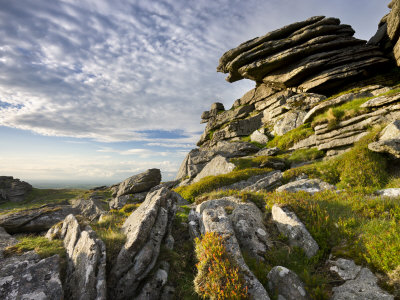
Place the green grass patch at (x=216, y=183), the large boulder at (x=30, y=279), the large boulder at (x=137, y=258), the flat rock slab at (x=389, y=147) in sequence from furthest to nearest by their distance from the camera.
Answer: the green grass patch at (x=216, y=183), the flat rock slab at (x=389, y=147), the large boulder at (x=137, y=258), the large boulder at (x=30, y=279)

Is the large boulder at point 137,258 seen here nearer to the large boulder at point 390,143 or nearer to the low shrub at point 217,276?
the low shrub at point 217,276

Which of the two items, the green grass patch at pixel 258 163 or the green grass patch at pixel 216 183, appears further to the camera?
the green grass patch at pixel 258 163

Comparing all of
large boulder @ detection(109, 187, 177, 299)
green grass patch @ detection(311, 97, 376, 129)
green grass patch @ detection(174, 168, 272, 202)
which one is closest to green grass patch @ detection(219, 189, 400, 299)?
large boulder @ detection(109, 187, 177, 299)

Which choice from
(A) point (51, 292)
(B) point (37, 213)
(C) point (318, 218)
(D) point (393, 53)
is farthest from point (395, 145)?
(D) point (393, 53)

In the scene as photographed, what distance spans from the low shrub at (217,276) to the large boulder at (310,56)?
46360 millimetres

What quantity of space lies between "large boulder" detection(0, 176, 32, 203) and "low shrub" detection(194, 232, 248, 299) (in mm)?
107106

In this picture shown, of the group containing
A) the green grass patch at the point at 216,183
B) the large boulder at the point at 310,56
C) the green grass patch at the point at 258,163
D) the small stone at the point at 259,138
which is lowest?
the green grass patch at the point at 216,183

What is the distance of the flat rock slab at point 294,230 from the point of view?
7.49 meters

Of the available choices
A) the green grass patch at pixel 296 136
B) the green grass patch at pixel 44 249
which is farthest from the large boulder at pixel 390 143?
the green grass patch at pixel 44 249

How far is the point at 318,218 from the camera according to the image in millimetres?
8680

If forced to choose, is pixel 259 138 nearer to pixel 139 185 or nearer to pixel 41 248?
A: pixel 139 185

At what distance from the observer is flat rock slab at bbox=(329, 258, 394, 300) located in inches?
206

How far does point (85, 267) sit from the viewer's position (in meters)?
6.71

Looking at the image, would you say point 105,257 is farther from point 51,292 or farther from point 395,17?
point 395,17
